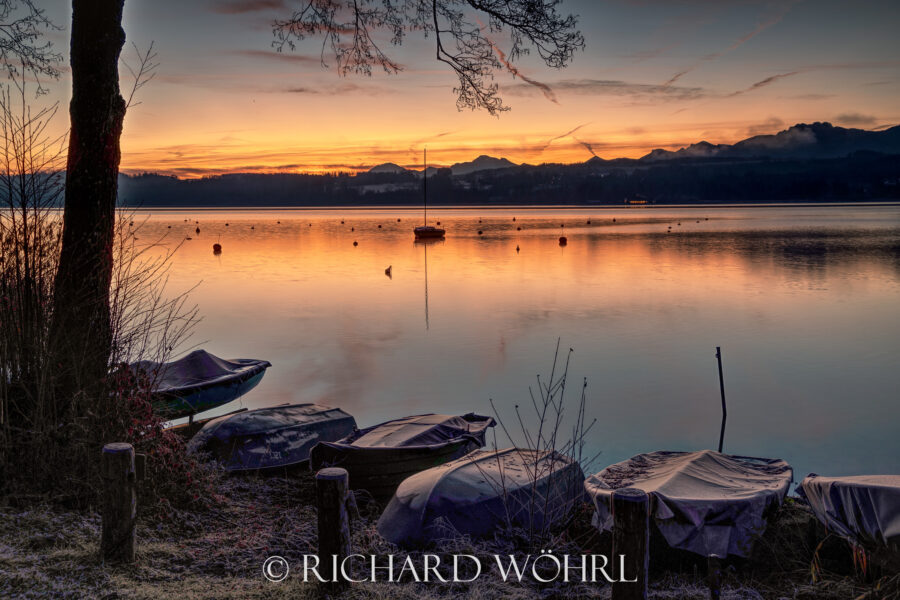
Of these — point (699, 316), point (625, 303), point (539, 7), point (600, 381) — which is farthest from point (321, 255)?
point (539, 7)

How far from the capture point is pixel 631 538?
5141 mm

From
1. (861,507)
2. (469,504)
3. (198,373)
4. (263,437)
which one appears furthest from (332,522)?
(198,373)

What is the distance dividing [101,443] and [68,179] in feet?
10.1

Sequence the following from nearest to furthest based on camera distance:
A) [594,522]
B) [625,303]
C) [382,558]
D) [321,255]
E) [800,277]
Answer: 1. [382,558]
2. [594,522]
3. [625,303]
4. [800,277]
5. [321,255]

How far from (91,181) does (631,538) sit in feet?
23.0

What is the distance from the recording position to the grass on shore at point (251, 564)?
5.67 meters

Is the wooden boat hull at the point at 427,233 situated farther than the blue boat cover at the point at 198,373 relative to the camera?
Yes

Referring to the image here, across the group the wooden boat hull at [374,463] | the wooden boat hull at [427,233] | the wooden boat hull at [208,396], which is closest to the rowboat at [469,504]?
the wooden boat hull at [374,463]

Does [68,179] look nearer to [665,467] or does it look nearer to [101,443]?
[101,443]

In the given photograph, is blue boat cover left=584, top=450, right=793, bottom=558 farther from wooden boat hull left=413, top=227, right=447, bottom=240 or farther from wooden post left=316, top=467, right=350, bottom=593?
wooden boat hull left=413, top=227, right=447, bottom=240

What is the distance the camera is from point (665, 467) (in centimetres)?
941

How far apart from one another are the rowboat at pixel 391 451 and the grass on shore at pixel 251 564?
0.93 m

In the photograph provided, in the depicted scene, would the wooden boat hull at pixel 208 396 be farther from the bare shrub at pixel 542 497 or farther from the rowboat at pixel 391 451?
the bare shrub at pixel 542 497

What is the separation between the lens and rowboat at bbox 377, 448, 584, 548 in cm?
777
